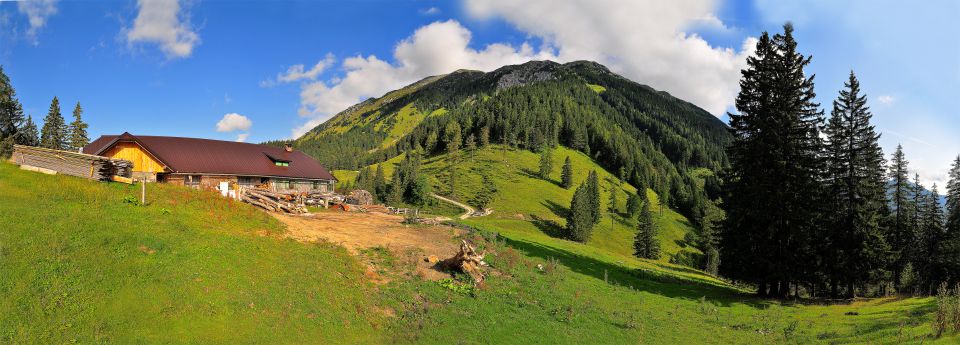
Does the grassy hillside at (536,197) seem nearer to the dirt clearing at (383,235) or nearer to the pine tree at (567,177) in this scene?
the pine tree at (567,177)

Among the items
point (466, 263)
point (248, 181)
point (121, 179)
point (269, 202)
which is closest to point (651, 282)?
point (466, 263)

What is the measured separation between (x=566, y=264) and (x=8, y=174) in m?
36.6

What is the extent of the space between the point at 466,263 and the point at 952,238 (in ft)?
230

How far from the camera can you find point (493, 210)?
110312 mm

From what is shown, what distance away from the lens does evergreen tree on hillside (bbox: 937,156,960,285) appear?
178ft

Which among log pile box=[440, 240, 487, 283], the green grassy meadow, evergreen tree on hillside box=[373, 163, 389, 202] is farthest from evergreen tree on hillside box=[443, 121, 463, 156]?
log pile box=[440, 240, 487, 283]

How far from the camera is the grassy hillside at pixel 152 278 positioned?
1288 cm

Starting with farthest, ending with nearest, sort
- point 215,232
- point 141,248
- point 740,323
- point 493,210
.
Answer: point 493,210, point 740,323, point 215,232, point 141,248

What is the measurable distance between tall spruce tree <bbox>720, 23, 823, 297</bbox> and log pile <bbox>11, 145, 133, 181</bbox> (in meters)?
45.1

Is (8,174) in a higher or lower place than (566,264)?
higher

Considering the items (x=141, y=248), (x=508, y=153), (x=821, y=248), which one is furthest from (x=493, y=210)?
(x=141, y=248)

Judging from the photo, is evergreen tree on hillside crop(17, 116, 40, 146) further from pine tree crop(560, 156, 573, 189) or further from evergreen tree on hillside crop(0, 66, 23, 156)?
pine tree crop(560, 156, 573, 189)

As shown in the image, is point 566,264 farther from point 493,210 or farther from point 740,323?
point 493,210

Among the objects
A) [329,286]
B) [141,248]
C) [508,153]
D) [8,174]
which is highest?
[508,153]
